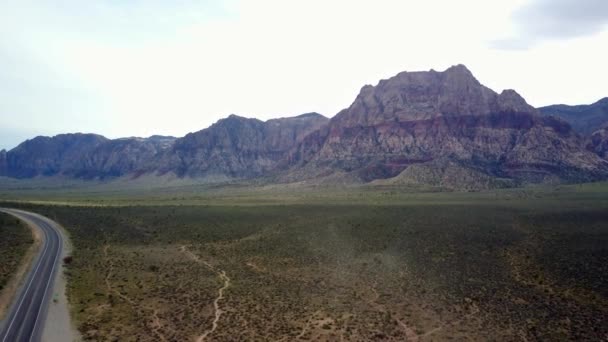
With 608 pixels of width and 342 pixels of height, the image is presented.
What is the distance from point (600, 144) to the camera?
194500mm

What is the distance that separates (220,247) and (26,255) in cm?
2197

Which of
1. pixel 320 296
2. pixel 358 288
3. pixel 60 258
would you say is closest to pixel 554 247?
pixel 358 288

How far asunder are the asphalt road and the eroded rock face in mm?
212571

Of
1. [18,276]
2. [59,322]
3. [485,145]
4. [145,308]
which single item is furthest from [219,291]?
[485,145]

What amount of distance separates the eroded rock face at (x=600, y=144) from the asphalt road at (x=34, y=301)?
213m

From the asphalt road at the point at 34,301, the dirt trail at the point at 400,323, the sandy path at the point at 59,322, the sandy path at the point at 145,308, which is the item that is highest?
the asphalt road at the point at 34,301

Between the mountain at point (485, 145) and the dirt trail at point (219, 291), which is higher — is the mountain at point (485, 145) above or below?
above

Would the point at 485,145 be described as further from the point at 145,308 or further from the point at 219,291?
the point at 145,308

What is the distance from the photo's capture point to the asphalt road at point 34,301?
88.5 ft

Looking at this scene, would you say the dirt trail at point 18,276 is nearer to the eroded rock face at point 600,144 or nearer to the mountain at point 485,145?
the mountain at point 485,145

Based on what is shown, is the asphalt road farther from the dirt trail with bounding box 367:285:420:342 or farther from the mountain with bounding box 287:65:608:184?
the mountain with bounding box 287:65:608:184

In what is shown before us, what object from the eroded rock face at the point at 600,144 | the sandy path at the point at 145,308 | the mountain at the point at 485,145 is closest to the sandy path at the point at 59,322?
the sandy path at the point at 145,308

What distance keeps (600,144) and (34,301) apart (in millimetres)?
226463

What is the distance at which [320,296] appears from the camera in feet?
117
